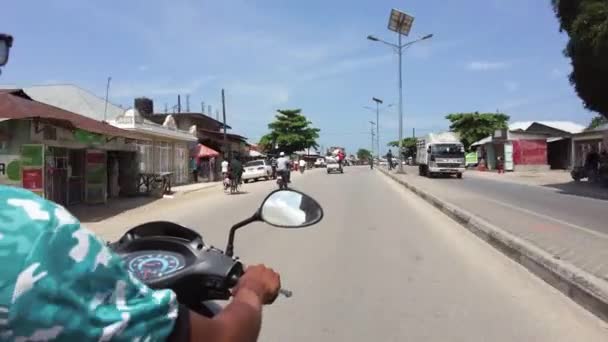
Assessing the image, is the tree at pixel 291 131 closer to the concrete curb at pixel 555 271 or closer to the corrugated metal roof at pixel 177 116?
the corrugated metal roof at pixel 177 116

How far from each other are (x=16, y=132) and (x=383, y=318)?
1230cm

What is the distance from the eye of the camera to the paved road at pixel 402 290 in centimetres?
533

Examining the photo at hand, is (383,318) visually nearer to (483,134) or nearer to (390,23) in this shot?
(390,23)

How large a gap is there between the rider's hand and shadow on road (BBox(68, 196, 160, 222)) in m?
14.7

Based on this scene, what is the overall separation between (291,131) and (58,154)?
2640 inches

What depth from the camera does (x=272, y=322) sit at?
5.62m

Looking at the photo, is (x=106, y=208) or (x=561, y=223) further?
(x=106, y=208)

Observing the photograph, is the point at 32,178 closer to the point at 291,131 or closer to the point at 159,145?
the point at 159,145

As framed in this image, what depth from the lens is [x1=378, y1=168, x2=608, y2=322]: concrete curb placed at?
6.07 metres

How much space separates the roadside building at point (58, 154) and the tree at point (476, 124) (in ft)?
196

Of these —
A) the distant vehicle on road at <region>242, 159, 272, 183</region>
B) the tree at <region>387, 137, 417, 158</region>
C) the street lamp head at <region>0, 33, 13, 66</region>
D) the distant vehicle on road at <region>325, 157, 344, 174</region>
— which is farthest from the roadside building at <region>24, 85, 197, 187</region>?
the tree at <region>387, 137, 417, 158</region>

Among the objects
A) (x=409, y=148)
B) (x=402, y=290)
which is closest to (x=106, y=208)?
(x=402, y=290)

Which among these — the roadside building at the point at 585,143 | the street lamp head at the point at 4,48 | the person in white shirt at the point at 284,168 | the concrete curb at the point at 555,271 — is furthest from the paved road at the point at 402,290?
the roadside building at the point at 585,143

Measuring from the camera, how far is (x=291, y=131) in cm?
8525
